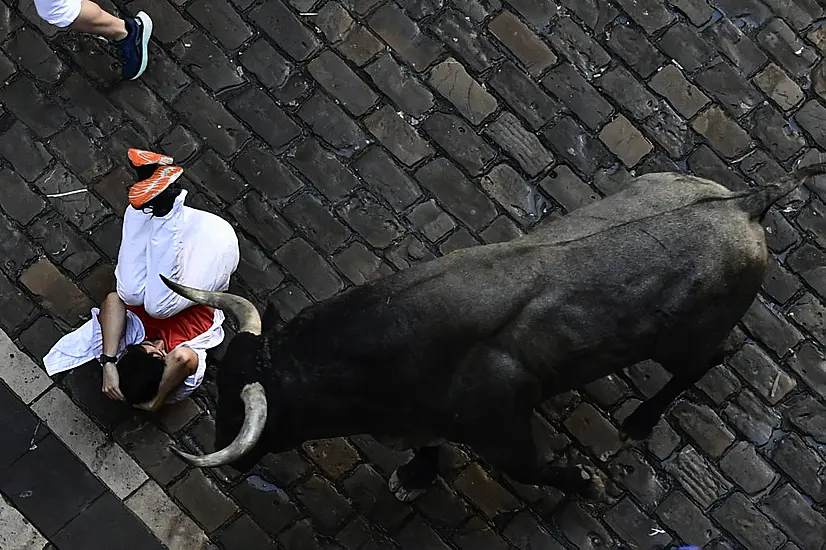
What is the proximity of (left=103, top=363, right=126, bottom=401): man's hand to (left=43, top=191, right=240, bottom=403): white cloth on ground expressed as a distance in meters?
0.16

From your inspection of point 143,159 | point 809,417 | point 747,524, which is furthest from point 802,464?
point 143,159

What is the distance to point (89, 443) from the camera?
23.1ft

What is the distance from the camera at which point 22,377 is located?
23.5 feet

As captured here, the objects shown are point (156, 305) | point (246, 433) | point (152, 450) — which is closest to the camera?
point (246, 433)

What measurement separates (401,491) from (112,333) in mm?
2247

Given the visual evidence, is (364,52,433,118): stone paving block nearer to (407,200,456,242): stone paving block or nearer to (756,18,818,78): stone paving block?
(407,200,456,242): stone paving block

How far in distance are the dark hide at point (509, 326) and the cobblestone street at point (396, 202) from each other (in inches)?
52.5

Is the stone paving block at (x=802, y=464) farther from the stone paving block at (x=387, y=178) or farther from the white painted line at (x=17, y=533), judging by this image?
the white painted line at (x=17, y=533)

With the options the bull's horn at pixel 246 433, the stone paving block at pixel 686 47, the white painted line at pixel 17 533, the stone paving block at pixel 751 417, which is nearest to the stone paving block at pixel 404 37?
the stone paving block at pixel 686 47

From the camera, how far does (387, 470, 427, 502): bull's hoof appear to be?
6.82 m

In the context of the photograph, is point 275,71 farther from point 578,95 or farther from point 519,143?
point 578,95

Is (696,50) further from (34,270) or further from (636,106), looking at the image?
(34,270)

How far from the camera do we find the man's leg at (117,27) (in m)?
7.30

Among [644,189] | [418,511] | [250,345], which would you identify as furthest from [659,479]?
[250,345]
